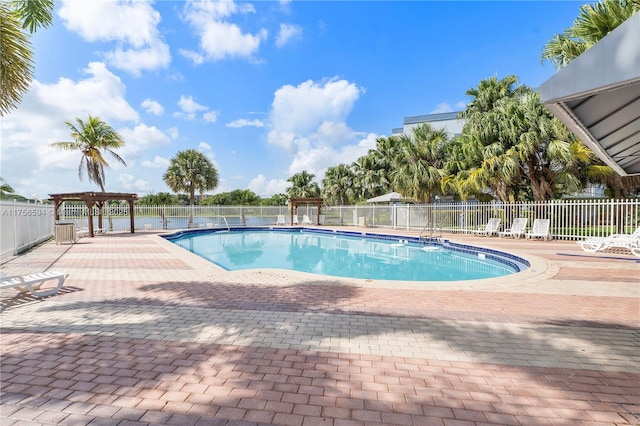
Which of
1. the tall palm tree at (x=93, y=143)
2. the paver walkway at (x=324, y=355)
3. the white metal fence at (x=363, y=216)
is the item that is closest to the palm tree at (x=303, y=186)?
the white metal fence at (x=363, y=216)

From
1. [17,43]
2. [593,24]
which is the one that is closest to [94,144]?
[17,43]

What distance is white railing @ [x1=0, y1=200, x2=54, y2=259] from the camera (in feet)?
30.0

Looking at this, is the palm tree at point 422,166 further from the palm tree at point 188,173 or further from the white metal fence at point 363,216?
the palm tree at point 188,173

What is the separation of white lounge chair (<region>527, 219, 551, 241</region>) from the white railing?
1870 centimetres

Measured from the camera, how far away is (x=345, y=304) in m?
4.77

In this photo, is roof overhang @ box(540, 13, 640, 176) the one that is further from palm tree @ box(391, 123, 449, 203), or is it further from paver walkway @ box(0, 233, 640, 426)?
palm tree @ box(391, 123, 449, 203)

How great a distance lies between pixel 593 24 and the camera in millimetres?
8352

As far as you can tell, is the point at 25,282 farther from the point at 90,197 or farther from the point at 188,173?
the point at 188,173

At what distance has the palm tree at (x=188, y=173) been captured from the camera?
2544 centimetres

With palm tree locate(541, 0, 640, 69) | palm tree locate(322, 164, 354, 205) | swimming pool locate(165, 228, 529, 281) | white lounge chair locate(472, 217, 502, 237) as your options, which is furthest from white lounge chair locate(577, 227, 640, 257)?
palm tree locate(322, 164, 354, 205)

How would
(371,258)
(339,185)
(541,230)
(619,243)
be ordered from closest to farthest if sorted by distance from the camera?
(619,243) < (371,258) < (541,230) < (339,185)

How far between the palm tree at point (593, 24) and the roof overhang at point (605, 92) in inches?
159

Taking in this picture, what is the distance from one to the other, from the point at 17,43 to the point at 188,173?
2119 centimetres

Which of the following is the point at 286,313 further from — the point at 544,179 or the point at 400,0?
the point at 544,179
